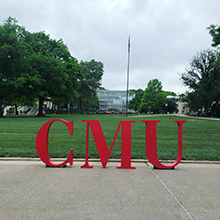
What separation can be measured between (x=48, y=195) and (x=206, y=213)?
239cm

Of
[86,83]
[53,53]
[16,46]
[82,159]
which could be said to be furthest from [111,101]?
[82,159]

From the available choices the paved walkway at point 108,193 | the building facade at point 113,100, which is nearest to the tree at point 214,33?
the paved walkway at point 108,193

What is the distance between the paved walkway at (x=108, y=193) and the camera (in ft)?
10.2

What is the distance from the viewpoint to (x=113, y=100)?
120188mm

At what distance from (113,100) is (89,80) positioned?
5706cm

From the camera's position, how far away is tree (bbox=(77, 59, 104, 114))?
64562mm

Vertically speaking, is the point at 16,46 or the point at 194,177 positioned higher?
the point at 16,46

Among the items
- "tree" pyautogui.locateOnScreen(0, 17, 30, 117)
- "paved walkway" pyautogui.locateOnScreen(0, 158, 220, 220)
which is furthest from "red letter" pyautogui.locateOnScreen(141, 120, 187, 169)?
"tree" pyautogui.locateOnScreen(0, 17, 30, 117)

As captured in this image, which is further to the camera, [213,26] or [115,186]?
[213,26]

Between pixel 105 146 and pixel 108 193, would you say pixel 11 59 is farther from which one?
pixel 108 193

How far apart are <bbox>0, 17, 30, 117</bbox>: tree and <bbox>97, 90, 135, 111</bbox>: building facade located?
284 feet

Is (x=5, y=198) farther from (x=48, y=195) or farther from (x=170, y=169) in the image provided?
(x=170, y=169)

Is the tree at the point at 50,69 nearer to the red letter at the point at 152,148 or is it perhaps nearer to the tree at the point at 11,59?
the tree at the point at 11,59

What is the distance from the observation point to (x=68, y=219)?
2934 mm
